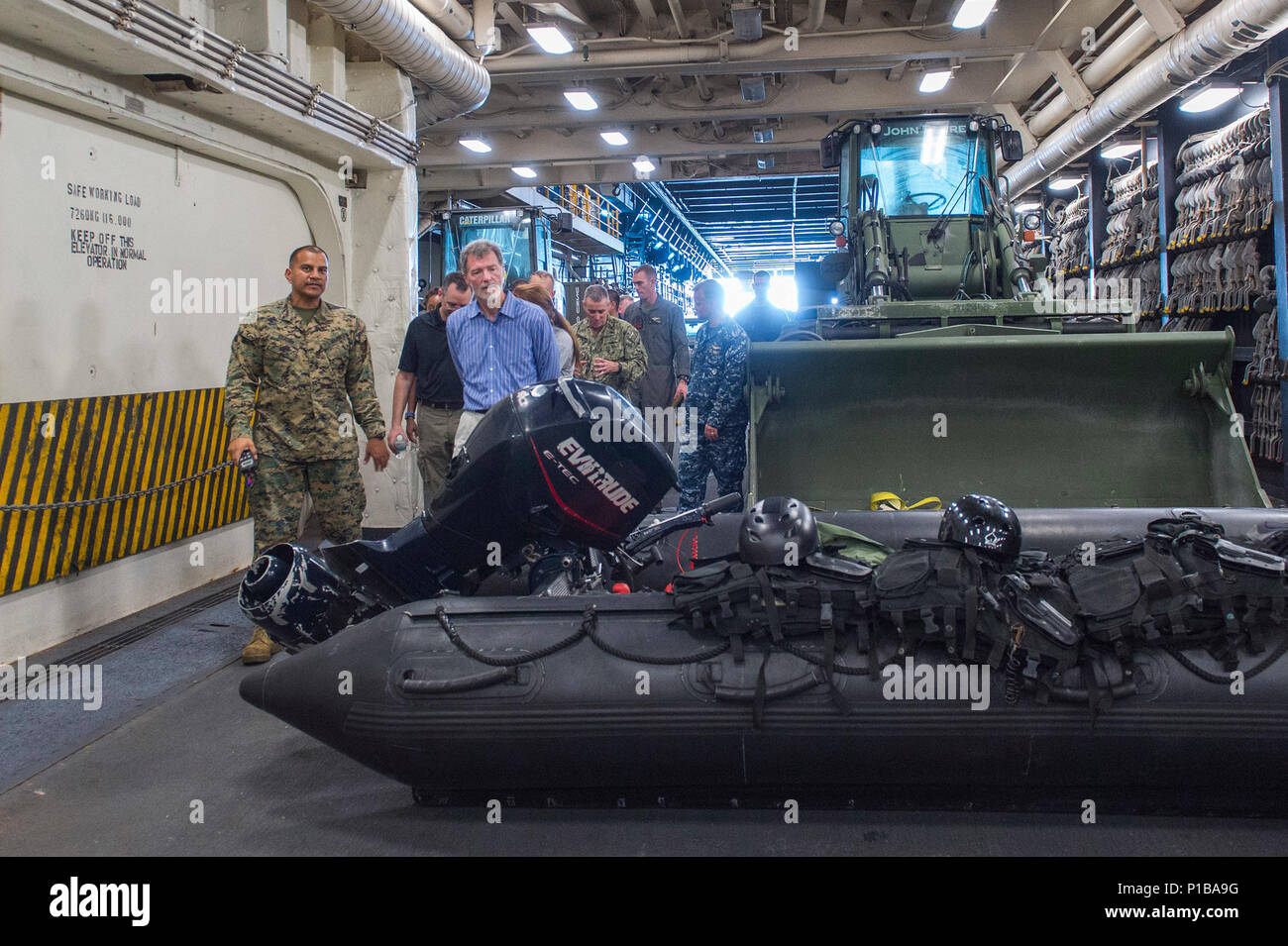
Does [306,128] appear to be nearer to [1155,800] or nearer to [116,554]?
[116,554]

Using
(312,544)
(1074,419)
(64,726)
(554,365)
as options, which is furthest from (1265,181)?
(64,726)

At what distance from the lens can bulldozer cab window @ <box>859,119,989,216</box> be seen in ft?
21.1

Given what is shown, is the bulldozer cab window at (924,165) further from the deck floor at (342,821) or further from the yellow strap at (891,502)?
the deck floor at (342,821)

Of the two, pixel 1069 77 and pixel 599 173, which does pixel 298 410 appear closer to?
pixel 1069 77

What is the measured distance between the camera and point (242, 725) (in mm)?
3404

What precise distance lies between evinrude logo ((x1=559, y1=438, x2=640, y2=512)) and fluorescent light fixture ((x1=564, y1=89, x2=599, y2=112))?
288 inches

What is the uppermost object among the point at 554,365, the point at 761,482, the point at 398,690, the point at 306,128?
the point at 306,128

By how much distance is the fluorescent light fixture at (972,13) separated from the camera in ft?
23.1

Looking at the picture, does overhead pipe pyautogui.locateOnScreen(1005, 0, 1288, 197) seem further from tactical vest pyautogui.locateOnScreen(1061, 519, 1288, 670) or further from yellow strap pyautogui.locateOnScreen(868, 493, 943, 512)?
tactical vest pyautogui.locateOnScreen(1061, 519, 1288, 670)

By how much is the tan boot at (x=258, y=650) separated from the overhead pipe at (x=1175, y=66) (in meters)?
6.36

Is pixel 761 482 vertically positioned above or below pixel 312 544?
above

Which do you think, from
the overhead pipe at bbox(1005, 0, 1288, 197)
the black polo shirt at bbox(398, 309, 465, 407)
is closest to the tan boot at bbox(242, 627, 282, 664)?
the black polo shirt at bbox(398, 309, 465, 407)

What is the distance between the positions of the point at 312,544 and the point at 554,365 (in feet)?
10.0

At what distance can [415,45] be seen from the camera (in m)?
5.82
